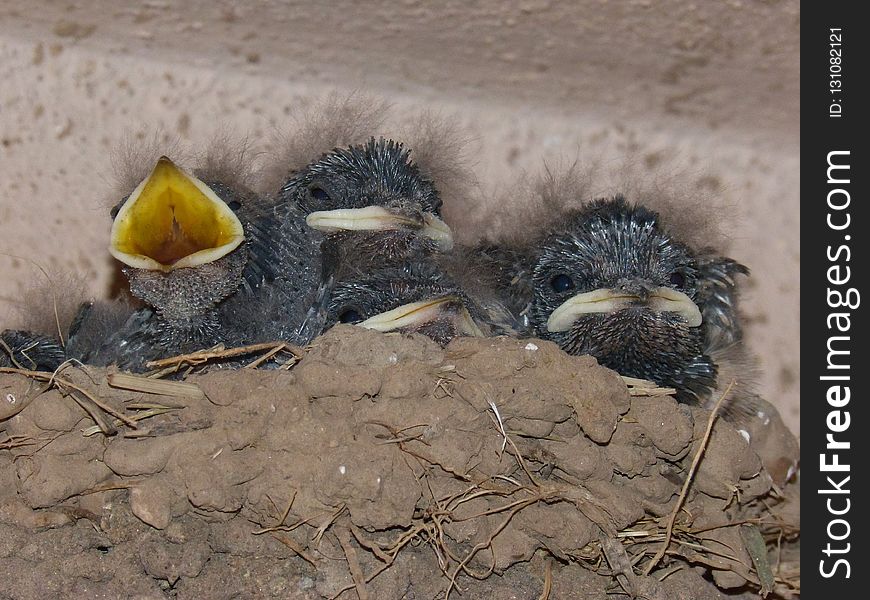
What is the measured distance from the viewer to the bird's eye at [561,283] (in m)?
1.87

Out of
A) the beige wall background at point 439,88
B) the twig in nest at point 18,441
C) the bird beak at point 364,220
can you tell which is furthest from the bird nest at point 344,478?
the beige wall background at point 439,88

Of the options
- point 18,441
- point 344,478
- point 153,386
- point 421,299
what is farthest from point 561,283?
point 18,441

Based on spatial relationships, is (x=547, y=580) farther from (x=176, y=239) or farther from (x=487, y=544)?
(x=176, y=239)

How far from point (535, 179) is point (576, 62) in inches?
10.2

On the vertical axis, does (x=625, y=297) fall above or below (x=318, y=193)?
below

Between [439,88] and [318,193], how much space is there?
46 cm

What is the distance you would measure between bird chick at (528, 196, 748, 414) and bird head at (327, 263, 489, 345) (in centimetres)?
14

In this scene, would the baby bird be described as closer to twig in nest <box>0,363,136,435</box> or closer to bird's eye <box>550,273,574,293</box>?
bird's eye <box>550,273,574,293</box>

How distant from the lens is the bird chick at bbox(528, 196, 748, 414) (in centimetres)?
177

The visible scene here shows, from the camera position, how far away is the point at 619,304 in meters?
1.75

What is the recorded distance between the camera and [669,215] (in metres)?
2.07

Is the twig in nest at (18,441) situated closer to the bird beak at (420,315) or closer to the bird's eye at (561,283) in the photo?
the bird beak at (420,315)

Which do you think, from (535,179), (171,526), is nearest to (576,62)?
(535,179)
